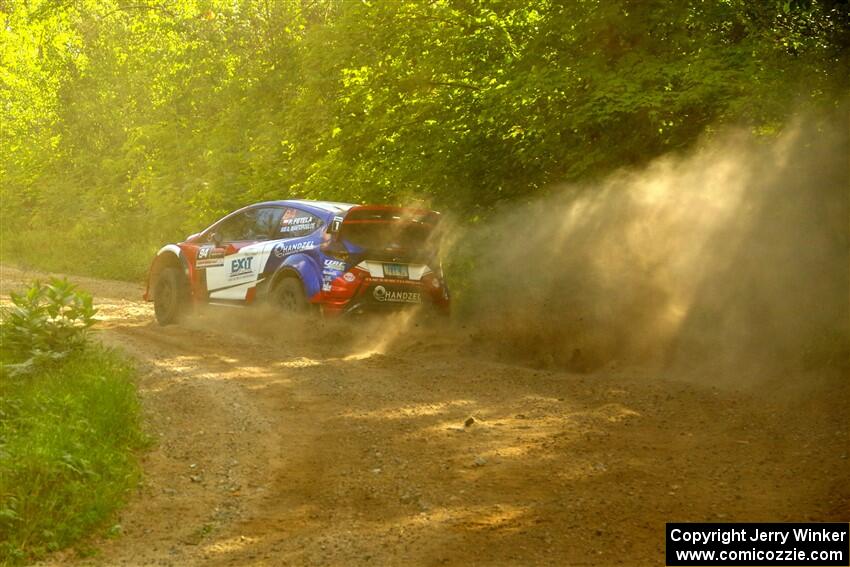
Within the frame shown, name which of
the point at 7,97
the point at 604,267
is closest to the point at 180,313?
the point at 604,267

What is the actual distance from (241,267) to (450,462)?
6.96 metres

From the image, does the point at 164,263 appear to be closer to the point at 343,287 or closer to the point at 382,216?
the point at 343,287

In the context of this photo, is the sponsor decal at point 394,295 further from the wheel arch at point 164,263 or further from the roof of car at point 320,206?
the wheel arch at point 164,263

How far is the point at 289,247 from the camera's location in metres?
12.9

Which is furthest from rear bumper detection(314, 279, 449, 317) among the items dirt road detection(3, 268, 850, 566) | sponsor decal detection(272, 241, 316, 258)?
dirt road detection(3, 268, 850, 566)

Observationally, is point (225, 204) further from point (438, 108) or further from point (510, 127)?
point (510, 127)

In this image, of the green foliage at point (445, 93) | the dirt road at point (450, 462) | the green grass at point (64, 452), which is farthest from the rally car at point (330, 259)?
the green grass at point (64, 452)

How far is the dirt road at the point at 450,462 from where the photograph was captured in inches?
231

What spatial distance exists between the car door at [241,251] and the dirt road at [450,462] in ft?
6.60

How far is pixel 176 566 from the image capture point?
5.59 metres

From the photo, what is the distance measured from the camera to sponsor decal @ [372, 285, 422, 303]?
12461 millimetres

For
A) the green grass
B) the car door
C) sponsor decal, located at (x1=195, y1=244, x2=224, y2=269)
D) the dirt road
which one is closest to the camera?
the dirt road

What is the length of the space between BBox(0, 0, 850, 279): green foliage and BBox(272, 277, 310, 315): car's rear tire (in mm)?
3348

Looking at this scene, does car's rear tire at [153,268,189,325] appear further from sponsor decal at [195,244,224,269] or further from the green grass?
the green grass
